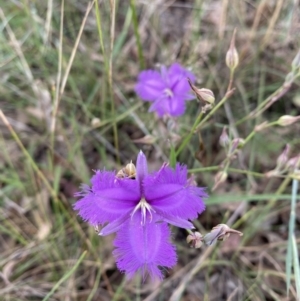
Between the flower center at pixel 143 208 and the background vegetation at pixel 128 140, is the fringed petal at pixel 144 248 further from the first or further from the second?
the background vegetation at pixel 128 140

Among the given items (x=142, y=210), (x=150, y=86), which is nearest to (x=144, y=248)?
(x=142, y=210)

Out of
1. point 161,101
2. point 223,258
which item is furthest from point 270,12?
point 223,258

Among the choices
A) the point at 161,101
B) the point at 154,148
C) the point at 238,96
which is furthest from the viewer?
the point at 238,96

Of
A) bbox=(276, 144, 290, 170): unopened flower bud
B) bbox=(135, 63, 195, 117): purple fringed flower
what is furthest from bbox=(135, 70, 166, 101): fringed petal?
bbox=(276, 144, 290, 170): unopened flower bud

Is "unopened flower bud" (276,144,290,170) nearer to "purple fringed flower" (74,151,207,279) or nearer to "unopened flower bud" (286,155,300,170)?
"unopened flower bud" (286,155,300,170)

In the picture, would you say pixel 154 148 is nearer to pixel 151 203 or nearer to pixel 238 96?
pixel 238 96

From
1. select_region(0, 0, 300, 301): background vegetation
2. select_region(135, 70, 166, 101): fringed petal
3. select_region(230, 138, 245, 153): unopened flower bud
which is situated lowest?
select_region(0, 0, 300, 301): background vegetation
